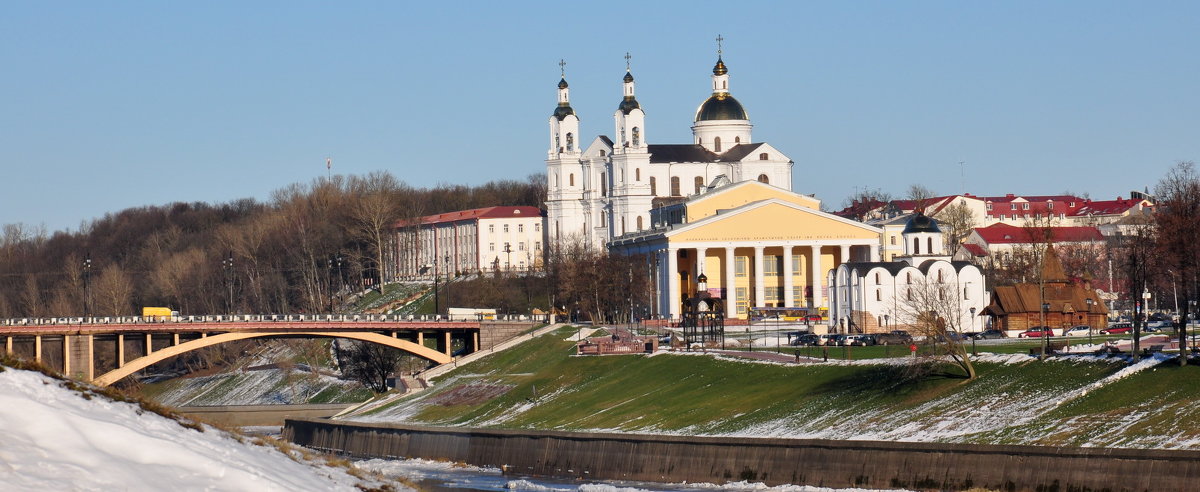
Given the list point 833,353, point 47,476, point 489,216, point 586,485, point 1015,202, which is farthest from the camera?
point 1015,202

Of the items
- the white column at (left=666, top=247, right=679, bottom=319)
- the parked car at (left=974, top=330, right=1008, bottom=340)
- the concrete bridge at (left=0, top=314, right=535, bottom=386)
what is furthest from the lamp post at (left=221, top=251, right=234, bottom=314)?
the parked car at (left=974, top=330, right=1008, bottom=340)

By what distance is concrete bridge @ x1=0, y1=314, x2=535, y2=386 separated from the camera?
297 feet

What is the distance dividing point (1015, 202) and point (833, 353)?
393 feet

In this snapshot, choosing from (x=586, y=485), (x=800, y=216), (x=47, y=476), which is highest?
(x=800, y=216)

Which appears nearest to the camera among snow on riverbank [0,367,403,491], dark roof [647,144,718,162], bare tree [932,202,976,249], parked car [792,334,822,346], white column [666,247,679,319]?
snow on riverbank [0,367,403,491]

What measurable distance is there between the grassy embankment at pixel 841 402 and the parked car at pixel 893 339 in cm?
929

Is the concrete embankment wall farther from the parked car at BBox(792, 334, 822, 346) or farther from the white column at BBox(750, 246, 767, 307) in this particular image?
A: the white column at BBox(750, 246, 767, 307)

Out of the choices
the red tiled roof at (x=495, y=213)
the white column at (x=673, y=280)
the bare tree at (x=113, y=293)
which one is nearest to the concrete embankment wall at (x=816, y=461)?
the white column at (x=673, y=280)

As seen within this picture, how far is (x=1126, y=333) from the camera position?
259 ft

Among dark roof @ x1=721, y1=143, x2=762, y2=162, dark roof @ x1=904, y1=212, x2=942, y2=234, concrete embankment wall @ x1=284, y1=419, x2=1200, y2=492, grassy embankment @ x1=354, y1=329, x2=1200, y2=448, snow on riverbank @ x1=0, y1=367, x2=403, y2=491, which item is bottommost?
concrete embankment wall @ x1=284, y1=419, x2=1200, y2=492

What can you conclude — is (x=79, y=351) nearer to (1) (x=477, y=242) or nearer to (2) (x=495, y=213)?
(1) (x=477, y=242)

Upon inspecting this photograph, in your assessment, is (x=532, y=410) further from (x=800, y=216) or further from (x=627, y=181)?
(x=627, y=181)

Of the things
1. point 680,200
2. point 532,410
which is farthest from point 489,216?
point 532,410

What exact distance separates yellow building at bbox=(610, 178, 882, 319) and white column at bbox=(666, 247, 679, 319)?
0.07 meters
